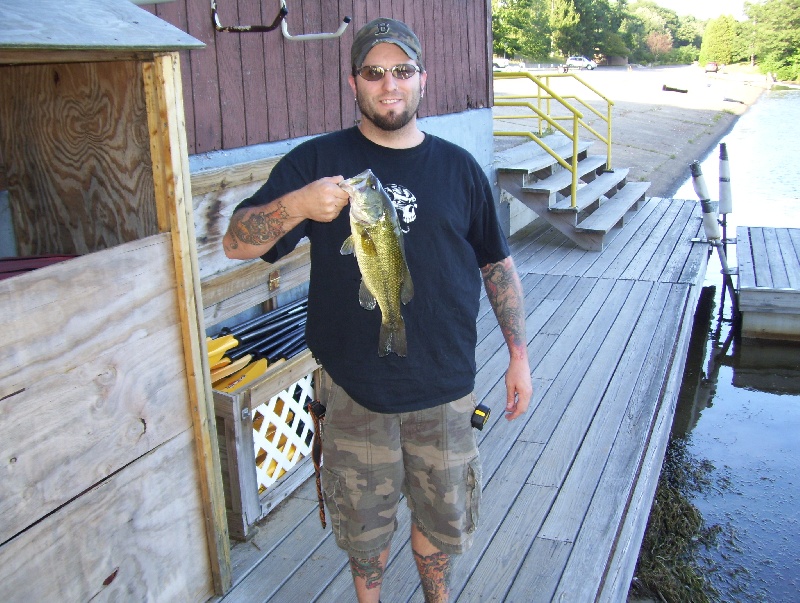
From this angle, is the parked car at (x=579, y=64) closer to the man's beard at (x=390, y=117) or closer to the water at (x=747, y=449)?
the water at (x=747, y=449)

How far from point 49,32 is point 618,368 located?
432cm

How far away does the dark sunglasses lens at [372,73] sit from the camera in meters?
2.40

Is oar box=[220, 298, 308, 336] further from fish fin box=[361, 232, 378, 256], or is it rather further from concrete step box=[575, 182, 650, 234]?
concrete step box=[575, 182, 650, 234]

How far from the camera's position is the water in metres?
4.63

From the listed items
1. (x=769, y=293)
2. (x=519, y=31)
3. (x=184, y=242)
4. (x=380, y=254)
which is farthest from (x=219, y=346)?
(x=519, y=31)

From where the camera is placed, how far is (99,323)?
2.32 m

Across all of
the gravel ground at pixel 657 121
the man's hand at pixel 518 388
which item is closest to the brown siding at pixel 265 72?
the man's hand at pixel 518 388

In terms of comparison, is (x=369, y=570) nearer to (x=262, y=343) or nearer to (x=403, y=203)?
(x=403, y=203)

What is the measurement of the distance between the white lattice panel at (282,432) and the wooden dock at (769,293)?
5349 mm

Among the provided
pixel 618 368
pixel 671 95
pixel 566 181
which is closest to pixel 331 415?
pixel 618 368

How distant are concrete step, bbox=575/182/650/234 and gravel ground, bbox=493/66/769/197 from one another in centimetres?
137

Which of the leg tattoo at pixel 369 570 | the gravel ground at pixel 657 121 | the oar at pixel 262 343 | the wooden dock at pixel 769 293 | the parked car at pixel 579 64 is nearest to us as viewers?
the leg tattoo at pixel 369 570

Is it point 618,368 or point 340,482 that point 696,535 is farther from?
point 340,482

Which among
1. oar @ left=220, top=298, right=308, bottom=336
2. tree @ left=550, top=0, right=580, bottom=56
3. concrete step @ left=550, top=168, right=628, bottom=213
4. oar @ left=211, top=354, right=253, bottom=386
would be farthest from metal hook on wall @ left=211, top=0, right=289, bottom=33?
tree @ left=550, top=0, right=580, bottom=56
